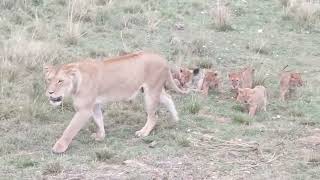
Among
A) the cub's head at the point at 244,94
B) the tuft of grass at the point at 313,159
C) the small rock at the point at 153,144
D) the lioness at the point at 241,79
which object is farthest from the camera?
the lioness at the point at 241,79

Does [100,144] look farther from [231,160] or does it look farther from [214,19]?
[214,19]

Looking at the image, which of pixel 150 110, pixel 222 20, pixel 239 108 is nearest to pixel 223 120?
pixel 239 108

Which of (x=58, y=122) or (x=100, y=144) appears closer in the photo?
(x=100, y=144)

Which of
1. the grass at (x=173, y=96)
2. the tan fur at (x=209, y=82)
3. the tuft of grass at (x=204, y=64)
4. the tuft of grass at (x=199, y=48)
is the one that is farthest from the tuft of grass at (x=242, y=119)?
the tuft of grass at (x=199, y=48)

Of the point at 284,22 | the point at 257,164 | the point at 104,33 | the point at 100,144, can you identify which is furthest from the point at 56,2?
the point at 257,164

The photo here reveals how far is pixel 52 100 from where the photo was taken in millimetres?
7379

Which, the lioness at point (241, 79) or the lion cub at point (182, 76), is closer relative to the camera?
the lion cub at point (182, 76)

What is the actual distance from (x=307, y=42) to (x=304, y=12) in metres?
1.49

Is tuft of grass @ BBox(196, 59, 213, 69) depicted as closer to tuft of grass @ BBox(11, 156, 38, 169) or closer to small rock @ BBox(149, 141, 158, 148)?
small rock @ BBox(149, 141, 158, 148)

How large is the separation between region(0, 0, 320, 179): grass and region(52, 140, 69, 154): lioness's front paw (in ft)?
0.24

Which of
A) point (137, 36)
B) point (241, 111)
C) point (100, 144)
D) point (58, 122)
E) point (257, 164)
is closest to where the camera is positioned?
point (257, 164)

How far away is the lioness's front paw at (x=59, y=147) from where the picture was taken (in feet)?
24.2

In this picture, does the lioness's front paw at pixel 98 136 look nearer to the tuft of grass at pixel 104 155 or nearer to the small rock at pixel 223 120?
the tuft of grass at pixel 104 155

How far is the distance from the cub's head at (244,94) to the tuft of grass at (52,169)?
318cm
